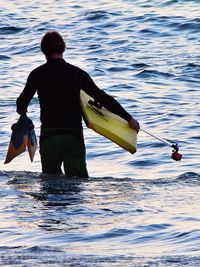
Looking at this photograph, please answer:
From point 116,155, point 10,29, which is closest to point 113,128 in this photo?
point 116,155

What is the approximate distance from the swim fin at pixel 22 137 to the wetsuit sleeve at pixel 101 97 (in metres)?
0.81

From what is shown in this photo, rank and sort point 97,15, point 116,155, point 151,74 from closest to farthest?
point 116,155 → point 151,74 → point 97,15

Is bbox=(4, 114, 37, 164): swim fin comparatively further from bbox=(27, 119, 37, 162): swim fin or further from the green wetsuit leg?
the green wetsuit leg

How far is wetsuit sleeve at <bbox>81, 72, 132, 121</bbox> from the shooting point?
9727 mm

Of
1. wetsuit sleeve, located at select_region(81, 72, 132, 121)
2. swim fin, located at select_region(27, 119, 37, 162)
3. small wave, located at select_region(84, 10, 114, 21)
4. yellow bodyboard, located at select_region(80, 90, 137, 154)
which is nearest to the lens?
wetsuit sleeve, located at select_region(81, 72, 132, 121)

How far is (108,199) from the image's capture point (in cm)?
962

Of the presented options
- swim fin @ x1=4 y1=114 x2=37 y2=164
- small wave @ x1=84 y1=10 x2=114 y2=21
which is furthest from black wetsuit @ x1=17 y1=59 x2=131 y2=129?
small wave @ x1=84 y1=10 x2=114 y2=21

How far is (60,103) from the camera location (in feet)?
32.2

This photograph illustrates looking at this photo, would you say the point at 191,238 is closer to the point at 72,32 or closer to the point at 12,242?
the point at 12,242

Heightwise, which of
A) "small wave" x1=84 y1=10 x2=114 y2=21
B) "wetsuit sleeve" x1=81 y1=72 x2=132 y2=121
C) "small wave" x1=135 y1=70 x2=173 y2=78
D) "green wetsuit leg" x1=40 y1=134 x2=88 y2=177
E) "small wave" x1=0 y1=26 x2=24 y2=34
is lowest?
"small wave" x1=135 y1=70 x2=173 y2=78

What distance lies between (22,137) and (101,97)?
105 cm

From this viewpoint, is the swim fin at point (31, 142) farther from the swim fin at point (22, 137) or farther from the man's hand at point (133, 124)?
the man's hand at point (133, 124)

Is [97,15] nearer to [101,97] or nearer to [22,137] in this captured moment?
[22,137]

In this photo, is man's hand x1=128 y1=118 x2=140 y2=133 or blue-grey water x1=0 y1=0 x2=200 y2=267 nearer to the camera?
blue-grey water x1=0 y1=0 x2=200 y2=267
